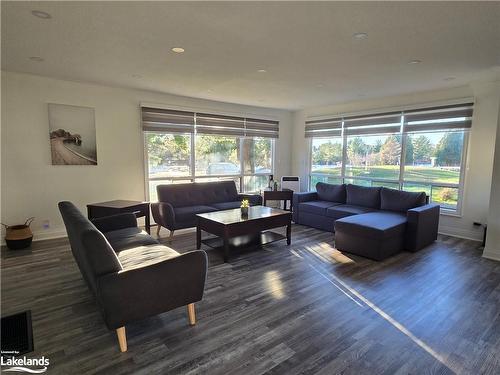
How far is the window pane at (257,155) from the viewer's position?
6.63 m

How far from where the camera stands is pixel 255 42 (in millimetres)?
2750

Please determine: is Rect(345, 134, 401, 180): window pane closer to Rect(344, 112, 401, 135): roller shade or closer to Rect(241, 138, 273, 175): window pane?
Rect(344, 112, 401, 135): roller shade

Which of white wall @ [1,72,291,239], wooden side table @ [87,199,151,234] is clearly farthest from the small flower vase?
white wall @ [1,72,291,239]

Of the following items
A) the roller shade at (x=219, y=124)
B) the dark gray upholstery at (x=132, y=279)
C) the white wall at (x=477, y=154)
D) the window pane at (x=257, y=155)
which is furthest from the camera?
the window pane at (x=257, y=155)

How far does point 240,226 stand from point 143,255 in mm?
1413

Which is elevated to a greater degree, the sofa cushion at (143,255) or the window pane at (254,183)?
the window pane at (254,183)

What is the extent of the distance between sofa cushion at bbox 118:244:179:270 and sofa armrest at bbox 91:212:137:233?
93 cm

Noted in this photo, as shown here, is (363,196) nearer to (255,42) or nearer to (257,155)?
(257,155)

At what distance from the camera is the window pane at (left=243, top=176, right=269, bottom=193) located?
674 centimetres

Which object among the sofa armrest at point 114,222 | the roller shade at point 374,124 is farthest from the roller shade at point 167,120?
the roller shade at point 374,124

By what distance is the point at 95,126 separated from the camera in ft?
15.2

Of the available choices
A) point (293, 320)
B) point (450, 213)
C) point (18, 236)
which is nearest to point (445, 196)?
point (450, 213)

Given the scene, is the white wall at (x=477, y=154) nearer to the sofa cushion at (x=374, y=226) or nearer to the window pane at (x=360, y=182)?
the sofa cushion at (x=374, y=226)

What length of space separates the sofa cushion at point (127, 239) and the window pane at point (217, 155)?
106 inches
